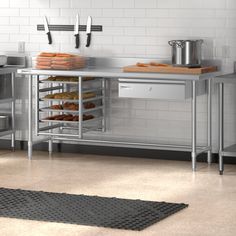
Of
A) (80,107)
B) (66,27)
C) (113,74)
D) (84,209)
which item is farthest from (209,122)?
(84,209)

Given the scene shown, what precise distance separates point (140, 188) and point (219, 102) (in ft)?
4.00

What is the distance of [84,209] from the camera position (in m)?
5.88

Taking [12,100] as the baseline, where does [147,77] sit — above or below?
above

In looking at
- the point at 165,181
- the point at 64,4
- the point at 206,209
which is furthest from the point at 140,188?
the point at 64,4

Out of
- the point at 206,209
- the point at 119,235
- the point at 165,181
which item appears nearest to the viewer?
the point at 119,235

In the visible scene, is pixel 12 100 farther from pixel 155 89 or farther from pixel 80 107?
pixel 155 89

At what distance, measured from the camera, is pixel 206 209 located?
5.94m

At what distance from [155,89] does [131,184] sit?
1044 millimetres

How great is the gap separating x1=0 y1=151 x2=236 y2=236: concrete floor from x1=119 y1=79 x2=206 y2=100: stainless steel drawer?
72 centimetres

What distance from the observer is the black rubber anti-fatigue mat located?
5.55 m

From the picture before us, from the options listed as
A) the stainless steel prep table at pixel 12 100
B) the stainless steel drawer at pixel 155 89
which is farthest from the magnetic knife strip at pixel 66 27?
the stainless steel drawer at pixel 155 89

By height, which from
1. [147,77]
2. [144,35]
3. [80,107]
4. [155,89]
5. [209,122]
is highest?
[144,35]

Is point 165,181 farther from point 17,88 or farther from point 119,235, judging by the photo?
point 17,88

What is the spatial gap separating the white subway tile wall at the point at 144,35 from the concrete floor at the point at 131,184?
390 millimetres
